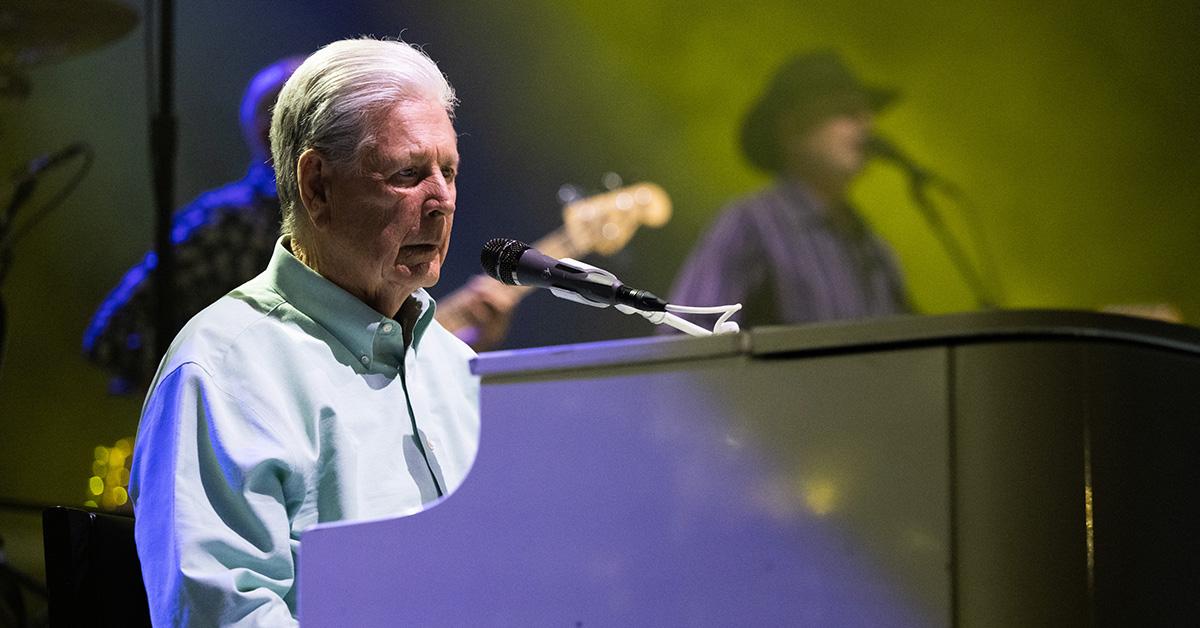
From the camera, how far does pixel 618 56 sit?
5.05 meters

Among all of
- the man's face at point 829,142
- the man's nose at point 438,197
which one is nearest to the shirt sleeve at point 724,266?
the man's face at point 829,142

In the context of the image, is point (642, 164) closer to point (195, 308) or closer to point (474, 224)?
point (474, 224)

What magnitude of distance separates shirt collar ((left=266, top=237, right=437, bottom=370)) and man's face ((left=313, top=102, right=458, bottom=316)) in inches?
1.9

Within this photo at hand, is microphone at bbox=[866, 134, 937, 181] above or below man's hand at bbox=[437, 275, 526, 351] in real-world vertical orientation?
above

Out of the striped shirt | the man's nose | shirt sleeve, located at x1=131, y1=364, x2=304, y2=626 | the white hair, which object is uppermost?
the white hair

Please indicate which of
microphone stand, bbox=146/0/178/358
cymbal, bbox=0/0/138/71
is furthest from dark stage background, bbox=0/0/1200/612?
microphone stand, bbox=146/0/178/358

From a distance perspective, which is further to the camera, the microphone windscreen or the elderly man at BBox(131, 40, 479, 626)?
the microphone windscreen

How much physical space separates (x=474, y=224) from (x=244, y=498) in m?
3.39

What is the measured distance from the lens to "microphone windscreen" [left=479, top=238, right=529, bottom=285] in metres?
1.57

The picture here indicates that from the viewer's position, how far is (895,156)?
4.77 metres

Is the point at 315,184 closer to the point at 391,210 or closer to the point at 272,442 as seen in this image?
the point at 391,210

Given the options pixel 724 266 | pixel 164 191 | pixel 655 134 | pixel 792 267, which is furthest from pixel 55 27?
pixel 792 267

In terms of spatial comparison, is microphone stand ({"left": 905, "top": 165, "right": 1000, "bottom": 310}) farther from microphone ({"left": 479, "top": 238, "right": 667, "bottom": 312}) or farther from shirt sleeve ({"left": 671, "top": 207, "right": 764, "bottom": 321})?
microphone ({"left": 479, "top": 238, "right": 667, "bottom": 312})

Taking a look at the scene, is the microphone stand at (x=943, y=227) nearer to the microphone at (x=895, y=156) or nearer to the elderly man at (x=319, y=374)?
the microphone at (x=895, y=156)
